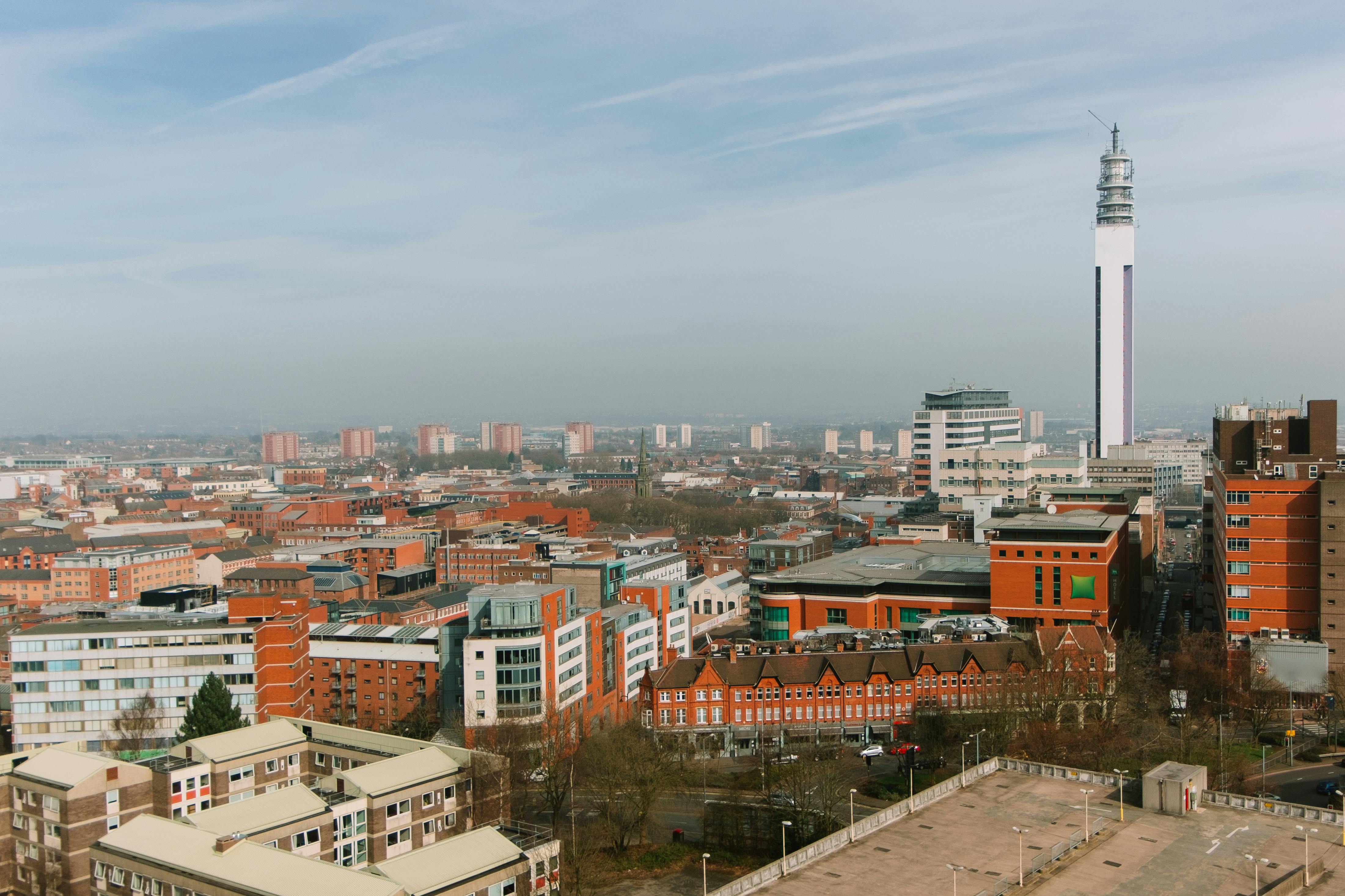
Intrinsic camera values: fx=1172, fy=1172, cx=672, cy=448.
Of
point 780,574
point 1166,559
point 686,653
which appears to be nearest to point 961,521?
point 780,574

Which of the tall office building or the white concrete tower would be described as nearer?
the tall office building

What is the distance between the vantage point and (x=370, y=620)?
52.3 metres

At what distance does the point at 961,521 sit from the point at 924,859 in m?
50.2

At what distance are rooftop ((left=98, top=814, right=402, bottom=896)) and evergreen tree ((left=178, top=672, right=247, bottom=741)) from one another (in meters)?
9.60

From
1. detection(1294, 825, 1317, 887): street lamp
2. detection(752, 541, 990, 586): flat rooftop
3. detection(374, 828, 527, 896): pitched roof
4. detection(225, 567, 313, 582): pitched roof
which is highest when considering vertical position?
detection(752, 541, 990, 586): flat rooftop

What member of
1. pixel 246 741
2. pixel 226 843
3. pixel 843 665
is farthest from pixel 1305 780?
pixel 246 741

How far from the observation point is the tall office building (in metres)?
94.9

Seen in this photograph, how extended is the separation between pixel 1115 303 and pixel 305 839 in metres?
115

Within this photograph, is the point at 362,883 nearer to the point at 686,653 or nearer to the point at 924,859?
the point at 924,859

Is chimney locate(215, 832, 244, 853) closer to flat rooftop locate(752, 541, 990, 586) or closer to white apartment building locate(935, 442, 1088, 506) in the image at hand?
flat rooftop locate(752, 541, 990, 586)

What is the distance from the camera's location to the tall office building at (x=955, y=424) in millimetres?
94938

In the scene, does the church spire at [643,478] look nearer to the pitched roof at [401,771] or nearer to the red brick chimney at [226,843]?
the pitched roof at [401,771]

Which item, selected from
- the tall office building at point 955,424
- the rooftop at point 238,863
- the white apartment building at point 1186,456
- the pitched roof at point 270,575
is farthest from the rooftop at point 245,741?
the white apartment building at point 1186,456

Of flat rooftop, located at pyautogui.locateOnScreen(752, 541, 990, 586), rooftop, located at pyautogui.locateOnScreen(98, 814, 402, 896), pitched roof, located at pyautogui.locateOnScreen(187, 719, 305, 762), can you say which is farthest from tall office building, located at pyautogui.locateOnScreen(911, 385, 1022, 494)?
rooftop, located at pyautogui.locateOnScreen(98, 814, 402, 896)
